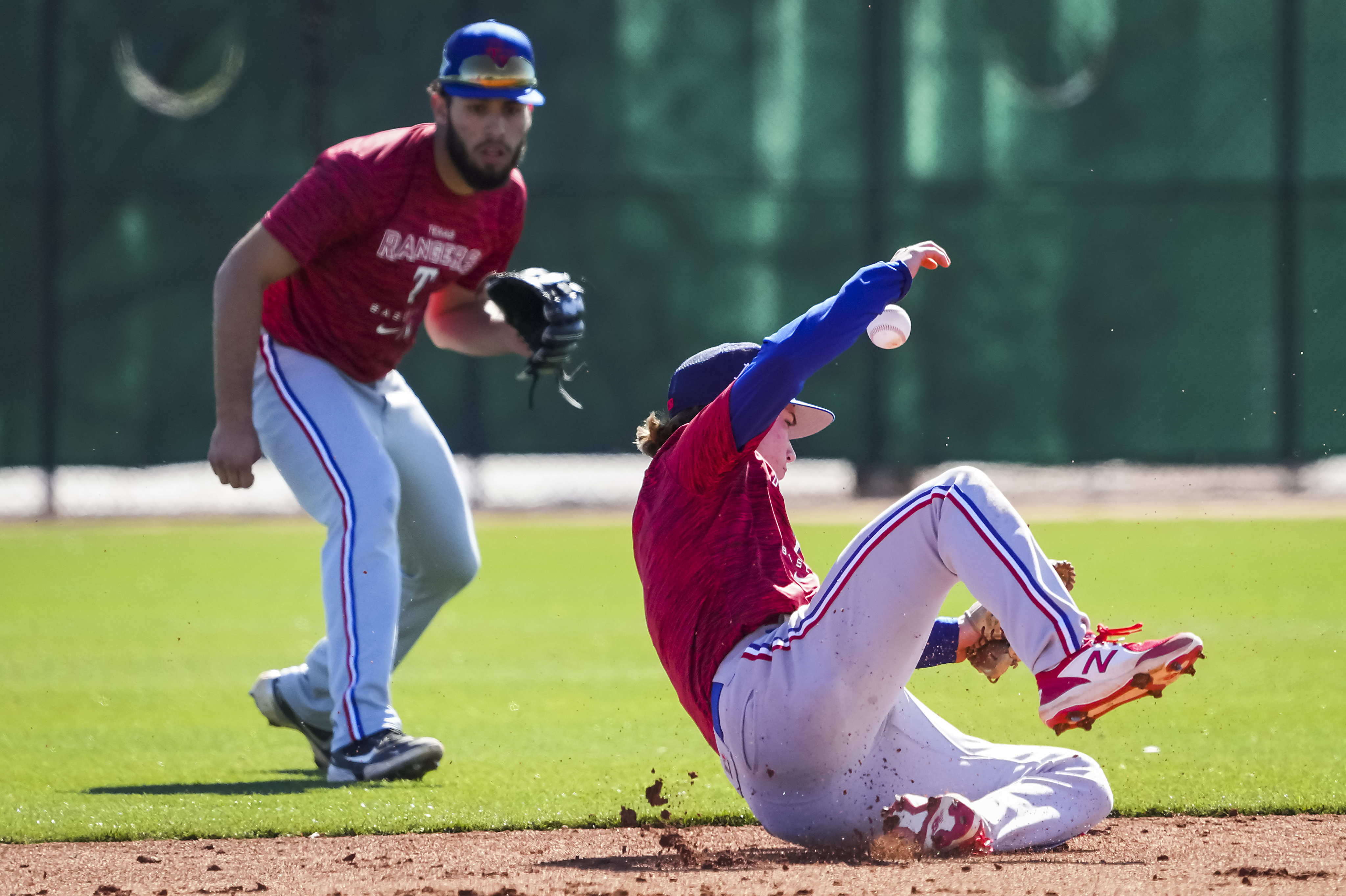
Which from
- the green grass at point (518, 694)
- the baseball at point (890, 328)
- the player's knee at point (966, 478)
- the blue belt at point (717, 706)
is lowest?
the green grass at point (518, 694)

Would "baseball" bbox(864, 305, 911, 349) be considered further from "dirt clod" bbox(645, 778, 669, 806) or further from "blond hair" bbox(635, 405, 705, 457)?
"dirt clod" bbox(645, 778, 669, 806)

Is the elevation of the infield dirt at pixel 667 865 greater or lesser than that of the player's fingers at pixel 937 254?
lesser

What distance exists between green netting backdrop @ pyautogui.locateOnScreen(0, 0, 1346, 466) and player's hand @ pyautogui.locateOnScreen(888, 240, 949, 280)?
956cm

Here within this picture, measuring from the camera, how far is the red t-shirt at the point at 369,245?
5.01 meters

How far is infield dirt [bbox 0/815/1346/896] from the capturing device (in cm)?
335

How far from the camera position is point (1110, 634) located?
11.0 ft

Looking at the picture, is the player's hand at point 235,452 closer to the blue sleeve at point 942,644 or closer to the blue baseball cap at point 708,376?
the blue baseball cap at point 708,376

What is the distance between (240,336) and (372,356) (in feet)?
1.61

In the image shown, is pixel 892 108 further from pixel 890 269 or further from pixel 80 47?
pixel 890 269

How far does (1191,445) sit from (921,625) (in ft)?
34.9

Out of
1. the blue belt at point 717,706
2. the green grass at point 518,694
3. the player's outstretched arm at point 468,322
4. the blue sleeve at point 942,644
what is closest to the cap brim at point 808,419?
the blue sleeve at point 942,644

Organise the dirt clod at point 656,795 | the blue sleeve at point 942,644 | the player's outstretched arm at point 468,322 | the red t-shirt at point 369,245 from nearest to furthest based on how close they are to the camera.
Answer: the blue sleeve at point 942,644, the dirt clod at point 656,795, the red t-shirt at point 369,245, the player's outstretched arm at point 468,322

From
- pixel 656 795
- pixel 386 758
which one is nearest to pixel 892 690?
pixel 656 795

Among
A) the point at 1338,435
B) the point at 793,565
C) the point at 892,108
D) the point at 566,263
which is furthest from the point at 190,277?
the point at 793,565
